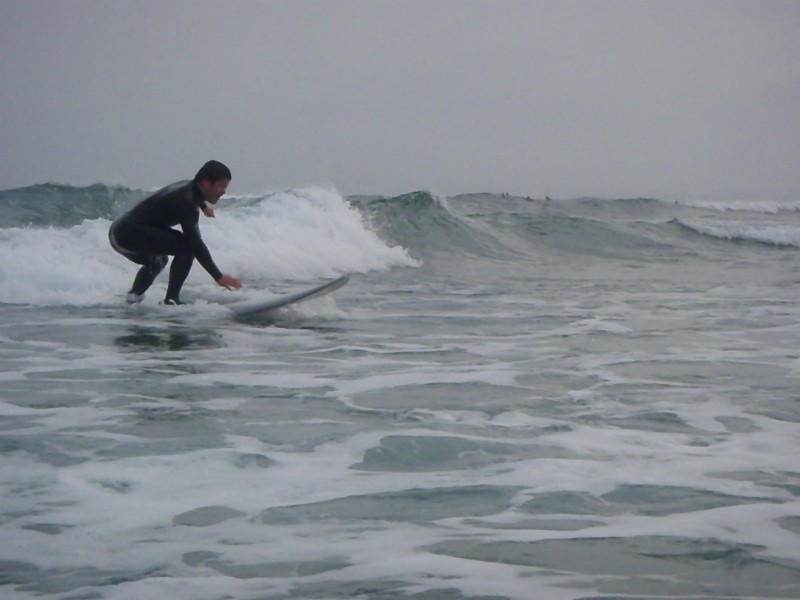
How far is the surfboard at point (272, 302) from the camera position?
7.40 m

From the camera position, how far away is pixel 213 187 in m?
7.08

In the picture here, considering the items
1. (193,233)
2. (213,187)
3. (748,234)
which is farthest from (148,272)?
(748,234)

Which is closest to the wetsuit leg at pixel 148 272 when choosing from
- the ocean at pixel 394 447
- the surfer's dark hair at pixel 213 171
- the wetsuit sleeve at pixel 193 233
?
the ocean at pixel 394 447

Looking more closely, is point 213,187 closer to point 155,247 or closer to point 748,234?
point 155,247

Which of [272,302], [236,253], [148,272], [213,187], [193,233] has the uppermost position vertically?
[213,187]

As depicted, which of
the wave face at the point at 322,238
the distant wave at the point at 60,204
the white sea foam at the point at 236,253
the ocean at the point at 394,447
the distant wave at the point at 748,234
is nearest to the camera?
the ocean at the point at 394,447

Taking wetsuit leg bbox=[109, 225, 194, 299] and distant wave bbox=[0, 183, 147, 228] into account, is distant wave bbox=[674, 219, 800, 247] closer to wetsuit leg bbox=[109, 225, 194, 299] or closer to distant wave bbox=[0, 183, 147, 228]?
distant wave bbox=[0, 183, 147, 228]

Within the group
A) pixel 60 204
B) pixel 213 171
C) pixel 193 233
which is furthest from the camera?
pixel 60 204

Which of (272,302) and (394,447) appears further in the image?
(272,302)

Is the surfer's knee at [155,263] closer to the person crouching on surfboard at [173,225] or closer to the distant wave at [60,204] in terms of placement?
the person crouching on surfboard at [173,225]

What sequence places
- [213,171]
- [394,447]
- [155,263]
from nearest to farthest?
[394,447], [213,171], [155,263]

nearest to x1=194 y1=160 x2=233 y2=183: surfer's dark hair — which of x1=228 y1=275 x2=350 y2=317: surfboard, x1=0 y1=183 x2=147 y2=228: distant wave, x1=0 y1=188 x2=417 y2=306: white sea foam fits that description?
x1=228 y1=275 x2=350 y2=317: surfboard

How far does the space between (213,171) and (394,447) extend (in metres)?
3.94

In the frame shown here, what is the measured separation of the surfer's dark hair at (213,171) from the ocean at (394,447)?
44.1 inches
